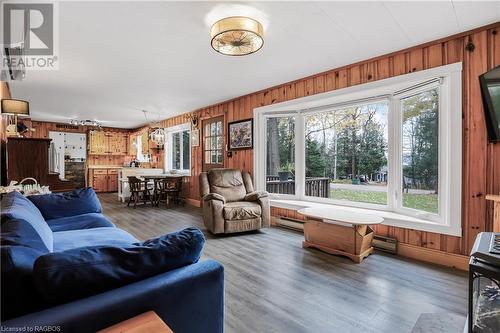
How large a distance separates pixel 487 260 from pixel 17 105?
4883 mm

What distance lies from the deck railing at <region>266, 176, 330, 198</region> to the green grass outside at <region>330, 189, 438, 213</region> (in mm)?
163

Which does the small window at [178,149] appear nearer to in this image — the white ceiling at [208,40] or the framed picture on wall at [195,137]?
the framed picture on wall at [195,137]

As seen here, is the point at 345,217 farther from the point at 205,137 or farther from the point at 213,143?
the point at 205,137

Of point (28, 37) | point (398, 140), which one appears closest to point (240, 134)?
point (398, 140)

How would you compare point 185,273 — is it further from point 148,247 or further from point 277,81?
point 277,81

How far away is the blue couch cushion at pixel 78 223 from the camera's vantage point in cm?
245

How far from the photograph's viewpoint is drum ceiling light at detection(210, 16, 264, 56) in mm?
2170

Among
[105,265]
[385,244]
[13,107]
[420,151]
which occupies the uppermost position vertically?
[13,107]

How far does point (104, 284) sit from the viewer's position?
89cm

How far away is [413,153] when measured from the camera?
3.09 metres

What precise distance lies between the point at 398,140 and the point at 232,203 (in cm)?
250

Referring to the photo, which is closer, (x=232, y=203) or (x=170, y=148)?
(x=232, y=203)

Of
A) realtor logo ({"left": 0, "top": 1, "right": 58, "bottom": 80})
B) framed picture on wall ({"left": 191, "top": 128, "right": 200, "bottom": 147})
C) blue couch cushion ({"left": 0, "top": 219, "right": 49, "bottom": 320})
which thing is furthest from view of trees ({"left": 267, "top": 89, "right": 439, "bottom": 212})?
blue couch cushion ({"left": 0, "top": 219, "right": 49, "bottom": 320})

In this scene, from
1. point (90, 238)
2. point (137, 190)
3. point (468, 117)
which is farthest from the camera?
point (137, 190)
